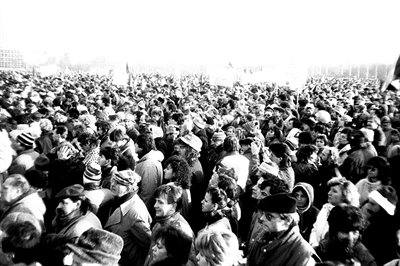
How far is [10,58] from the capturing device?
306 ft

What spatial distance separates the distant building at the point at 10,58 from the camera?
91750 millimetres

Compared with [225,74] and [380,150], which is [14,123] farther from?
[225,74]

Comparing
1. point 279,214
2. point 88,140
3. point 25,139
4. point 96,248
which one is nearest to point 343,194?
point 279,214

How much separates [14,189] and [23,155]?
2.03 metres

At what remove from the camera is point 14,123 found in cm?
956

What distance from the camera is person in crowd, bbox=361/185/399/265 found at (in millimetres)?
4430

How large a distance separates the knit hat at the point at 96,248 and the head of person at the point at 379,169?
337 cm

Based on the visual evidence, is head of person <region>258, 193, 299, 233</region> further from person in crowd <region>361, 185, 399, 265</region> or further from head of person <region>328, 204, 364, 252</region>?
person in crowd <region>361, 185, 399, 265</region>

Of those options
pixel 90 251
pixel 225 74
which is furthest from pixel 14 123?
pixel 225 74

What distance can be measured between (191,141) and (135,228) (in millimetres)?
2678

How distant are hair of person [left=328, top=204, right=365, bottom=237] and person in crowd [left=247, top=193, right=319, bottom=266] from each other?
277mm

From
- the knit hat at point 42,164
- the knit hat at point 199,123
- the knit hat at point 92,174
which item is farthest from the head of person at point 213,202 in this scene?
the knit hat at point 199,123

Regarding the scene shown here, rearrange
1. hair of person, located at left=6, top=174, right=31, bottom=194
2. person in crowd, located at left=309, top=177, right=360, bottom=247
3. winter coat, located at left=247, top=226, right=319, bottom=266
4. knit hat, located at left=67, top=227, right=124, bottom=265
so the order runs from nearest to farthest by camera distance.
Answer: knit hat, located at left=67, top=227, right=124, bottom=265 → winter coat, located at left=247, top=226, right=319, bottom=266 → person in crowd, located at left=309, top=177, right=360, bottom=247 → hair of person, located at left=6, top=174, right=31, bottom=194

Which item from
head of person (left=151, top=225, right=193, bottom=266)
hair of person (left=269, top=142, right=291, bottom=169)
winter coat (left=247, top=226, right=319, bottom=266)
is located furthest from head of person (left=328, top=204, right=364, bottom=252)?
hair of person (left=269, top=142, right=291, bottom=169)
